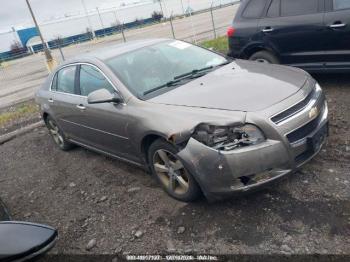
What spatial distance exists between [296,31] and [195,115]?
3471mm

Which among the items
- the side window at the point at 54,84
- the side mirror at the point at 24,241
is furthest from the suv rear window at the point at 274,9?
the side mirror at the point at 24,241

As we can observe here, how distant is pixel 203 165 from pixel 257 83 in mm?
1131

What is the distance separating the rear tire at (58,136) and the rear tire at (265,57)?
3.63 m

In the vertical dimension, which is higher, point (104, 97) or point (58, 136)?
point (104, 97)

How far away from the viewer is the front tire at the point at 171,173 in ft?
12.2

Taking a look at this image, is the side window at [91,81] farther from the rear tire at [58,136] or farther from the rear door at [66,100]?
the rear tire at [58,136]

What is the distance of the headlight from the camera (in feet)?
10.8

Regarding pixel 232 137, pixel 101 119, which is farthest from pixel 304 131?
pixel 101 119

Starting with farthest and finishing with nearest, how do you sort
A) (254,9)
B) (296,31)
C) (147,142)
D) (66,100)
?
(254,9)
(296,31)
(66,100)
(147,142)

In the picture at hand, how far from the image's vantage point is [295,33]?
20.1ft

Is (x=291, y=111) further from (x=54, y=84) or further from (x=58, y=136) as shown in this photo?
(x=58, y=136)

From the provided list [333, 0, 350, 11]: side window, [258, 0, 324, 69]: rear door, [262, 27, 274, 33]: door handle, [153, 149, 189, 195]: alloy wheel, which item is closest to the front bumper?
[153, 149, 189, 195]: alloy wheel

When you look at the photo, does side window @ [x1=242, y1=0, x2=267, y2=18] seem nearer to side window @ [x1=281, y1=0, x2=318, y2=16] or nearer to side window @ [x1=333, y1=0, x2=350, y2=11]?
side window @ [x1=281, y1=0, x2=318, y2=16]

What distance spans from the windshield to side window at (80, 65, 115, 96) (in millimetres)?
185
